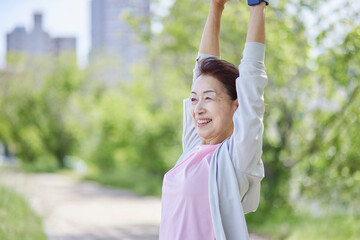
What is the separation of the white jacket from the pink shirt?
0.06 m

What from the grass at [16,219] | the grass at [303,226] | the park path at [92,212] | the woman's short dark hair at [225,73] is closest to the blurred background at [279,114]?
the grass at [303,226]

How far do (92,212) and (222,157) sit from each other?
25.2 feet

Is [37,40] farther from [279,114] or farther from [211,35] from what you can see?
[211,35]

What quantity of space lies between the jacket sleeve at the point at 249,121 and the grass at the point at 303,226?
174 inches

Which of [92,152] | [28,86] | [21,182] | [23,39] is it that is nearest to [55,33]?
[23,39]

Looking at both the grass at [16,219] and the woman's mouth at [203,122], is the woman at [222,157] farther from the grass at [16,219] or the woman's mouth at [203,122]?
the grass at [16,219]

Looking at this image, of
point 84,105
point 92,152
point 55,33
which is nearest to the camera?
point 92,152

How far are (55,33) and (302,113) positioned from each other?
43618 mm

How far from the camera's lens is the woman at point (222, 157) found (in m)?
1.44

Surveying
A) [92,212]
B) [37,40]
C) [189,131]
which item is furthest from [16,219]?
[37,40]

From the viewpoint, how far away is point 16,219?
581cm

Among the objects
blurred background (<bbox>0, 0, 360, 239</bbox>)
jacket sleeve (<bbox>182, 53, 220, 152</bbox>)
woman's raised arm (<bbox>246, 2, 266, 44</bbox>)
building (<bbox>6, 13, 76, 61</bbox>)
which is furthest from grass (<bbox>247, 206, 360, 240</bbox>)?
building (<bbox>6, 13, 76, 61</bbox>)

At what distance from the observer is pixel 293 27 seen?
640 centimetres

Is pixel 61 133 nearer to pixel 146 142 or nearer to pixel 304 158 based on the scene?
pixel 146 142
